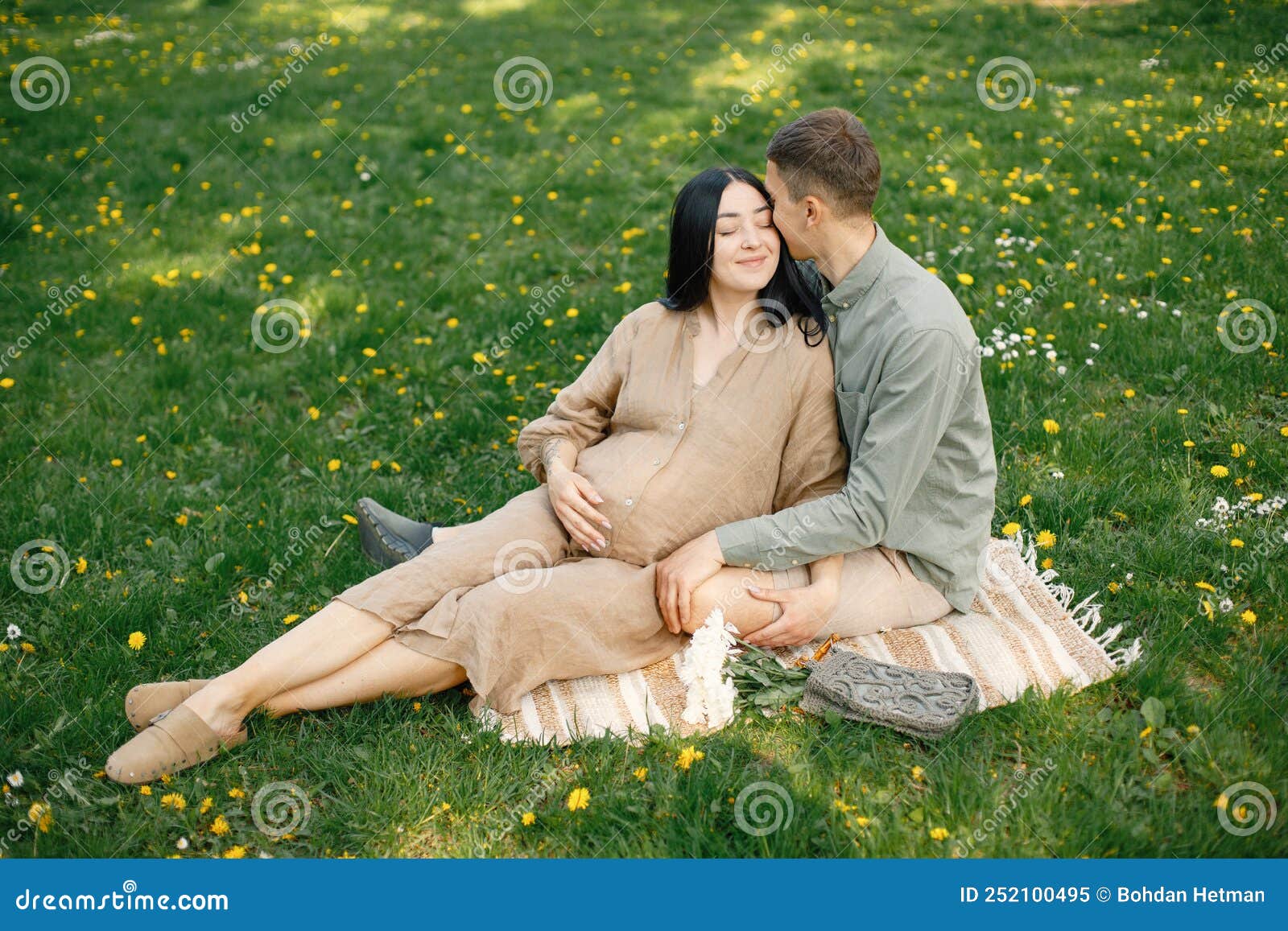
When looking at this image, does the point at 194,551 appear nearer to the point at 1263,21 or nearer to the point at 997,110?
the point at 997,110

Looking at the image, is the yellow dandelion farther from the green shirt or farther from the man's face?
the man's face

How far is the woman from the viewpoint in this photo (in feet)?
9.89

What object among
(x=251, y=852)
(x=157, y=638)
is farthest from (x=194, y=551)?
(x=251, y=852)

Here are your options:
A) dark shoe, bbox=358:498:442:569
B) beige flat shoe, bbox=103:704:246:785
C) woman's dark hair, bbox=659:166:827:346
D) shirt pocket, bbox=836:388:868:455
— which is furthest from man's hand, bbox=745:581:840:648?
beige flat shoe, bbox=103:704:246:785

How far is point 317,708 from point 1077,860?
7.01ft

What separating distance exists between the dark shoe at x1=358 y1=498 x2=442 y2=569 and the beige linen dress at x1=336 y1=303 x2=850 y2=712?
1.86 ft

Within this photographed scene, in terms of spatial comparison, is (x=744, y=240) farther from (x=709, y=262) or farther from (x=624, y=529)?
(x=624, y=529)

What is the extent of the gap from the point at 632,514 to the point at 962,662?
1.13 meters

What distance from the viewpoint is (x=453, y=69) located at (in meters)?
9.46

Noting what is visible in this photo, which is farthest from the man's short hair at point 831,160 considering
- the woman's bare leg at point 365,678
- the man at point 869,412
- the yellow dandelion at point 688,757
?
the woman's bare leg at point 365,678

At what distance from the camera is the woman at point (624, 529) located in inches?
119

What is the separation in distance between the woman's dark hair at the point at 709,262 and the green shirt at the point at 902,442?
8cm

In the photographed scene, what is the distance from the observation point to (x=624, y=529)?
3275mm

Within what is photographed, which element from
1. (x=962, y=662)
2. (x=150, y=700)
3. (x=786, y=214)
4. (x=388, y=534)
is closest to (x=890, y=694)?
(x=962, y=662)
